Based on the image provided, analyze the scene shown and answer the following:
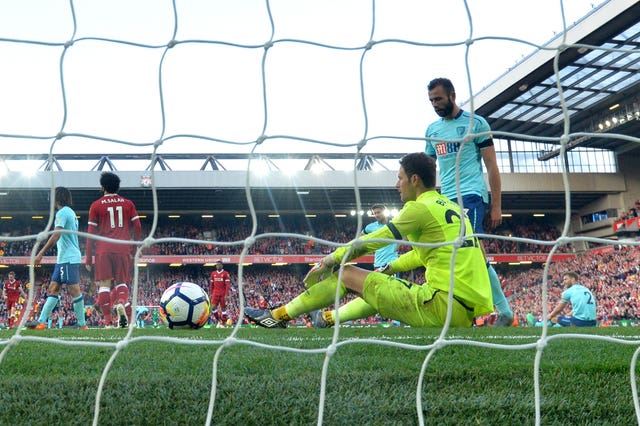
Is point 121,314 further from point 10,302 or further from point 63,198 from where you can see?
point 10,302

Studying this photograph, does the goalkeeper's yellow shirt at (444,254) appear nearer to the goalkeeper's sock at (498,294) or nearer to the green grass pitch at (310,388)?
the green grass pitch at (310,388)

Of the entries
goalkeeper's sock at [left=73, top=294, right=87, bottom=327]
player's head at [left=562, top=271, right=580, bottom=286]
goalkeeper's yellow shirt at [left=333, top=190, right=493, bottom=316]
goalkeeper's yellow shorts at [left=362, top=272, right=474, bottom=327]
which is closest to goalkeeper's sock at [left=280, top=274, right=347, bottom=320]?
goalkeeper's yellow shorts at [left=362, top=272, right=474, bottom=327]

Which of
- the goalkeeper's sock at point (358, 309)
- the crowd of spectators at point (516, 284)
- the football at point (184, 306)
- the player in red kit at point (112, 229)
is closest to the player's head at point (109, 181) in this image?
the player in red kit at point (112, 229)

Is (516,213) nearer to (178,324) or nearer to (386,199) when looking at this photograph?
(386,199)

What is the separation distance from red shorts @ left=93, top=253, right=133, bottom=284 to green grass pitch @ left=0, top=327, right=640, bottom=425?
3116mm

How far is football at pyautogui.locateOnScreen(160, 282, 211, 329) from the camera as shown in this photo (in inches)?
192

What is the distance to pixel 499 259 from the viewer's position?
24203 millimetres

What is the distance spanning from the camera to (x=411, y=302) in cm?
297

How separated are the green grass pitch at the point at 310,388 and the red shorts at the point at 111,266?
3.12m

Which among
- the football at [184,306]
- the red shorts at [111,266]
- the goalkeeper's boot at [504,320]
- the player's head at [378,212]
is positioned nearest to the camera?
the goalkeeper's boot at [504,320]

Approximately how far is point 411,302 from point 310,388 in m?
1.33

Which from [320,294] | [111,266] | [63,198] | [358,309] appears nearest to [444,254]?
[320,294]

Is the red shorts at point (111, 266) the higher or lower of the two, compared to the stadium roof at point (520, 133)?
lower

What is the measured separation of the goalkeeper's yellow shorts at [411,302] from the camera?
294 cm
